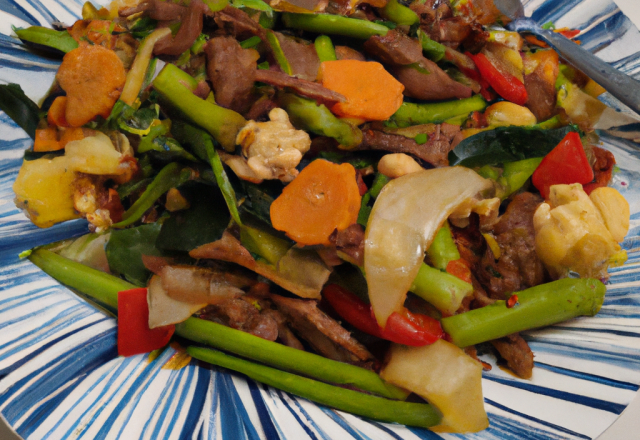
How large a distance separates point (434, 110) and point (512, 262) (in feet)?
2.39

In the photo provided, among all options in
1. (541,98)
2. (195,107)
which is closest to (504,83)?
(541,98)

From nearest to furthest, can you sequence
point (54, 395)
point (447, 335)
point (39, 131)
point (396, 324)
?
point (54, 395)
point (396, 324)
point (447, 335)
point (39, 131)

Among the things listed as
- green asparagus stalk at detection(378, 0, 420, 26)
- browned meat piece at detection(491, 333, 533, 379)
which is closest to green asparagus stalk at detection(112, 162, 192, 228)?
green asparagus stalk at detection(378, 0, 420, 26)

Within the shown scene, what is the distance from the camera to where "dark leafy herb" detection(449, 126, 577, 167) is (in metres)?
1.71

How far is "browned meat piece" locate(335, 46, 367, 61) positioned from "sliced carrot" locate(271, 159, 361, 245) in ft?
1.79

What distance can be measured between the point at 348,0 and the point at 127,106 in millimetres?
979

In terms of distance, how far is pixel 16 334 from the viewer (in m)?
1.25

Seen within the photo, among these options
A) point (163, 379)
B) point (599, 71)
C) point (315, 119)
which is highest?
point (599, 71)

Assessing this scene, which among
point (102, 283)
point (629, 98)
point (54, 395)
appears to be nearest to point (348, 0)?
point (629, 98)

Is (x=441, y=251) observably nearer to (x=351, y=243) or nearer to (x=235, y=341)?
(x=351, y=243)

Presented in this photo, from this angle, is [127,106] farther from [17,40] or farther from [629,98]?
[629,98]

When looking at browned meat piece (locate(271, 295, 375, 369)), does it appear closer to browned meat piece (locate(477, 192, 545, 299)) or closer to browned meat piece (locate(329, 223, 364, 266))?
browned meat piece (locate(329, 223, 364, 266))

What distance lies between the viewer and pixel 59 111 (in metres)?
1.59

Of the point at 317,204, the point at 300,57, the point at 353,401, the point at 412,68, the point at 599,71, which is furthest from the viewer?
the point at 599,71
